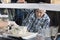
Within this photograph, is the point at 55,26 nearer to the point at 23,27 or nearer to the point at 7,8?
the point at 23,27

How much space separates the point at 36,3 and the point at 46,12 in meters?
0.08

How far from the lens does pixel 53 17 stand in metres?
0.89

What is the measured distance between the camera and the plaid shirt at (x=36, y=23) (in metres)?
0.90

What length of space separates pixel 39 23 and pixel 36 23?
2cm

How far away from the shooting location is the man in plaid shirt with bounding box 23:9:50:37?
90cm

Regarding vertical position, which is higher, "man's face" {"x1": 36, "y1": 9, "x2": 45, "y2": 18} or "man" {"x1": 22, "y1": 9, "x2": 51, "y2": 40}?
"man's face" {"x1": 36, "y1": 9, "x2": 45, "y2": 18}

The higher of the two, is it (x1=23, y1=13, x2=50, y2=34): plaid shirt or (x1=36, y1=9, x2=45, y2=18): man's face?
(x1=36, y1=9, x2=45, y2=18): man's face

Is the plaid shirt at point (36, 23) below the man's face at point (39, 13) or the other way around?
below

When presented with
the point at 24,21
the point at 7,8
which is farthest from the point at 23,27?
the point at 7,8

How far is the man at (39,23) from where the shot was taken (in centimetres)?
90

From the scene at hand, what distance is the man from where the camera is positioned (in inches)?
35.5

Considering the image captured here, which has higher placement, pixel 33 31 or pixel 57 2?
pixel 57 2

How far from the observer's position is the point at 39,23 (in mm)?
920

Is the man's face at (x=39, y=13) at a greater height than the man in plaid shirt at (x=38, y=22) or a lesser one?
greater
